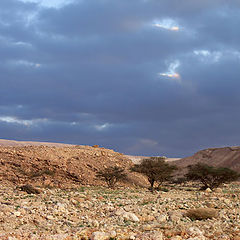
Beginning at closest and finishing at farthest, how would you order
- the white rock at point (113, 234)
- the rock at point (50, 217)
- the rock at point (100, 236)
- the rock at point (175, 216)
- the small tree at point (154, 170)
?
the rock at point (100, 236) < the white rock at point (113, 234) < the rock at point (50, 217) < the rock at point (175, 216) < the small tree at point (154, 170)

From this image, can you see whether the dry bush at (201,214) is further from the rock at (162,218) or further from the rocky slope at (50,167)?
the rocky slope at (50,167)

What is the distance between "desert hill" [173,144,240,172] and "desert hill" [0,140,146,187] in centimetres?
2758

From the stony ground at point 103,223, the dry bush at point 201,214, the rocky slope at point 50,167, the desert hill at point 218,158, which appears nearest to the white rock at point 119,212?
the stony ground at point 103,223

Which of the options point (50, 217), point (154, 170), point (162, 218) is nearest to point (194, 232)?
point (162, 218)

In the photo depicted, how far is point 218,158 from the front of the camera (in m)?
57.0

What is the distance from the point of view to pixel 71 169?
27.0 m

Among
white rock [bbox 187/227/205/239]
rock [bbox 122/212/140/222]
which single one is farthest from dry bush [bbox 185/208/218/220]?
rock [bbox 122/212/140/222]

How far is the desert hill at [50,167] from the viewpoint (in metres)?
24.6

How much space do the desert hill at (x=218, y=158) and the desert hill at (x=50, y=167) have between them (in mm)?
27575

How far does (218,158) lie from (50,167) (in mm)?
38228

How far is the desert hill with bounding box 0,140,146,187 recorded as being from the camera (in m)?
24.6

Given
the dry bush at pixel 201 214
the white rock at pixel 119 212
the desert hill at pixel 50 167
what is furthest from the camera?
the desert hill at pixel 50 167

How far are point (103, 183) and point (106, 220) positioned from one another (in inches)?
652

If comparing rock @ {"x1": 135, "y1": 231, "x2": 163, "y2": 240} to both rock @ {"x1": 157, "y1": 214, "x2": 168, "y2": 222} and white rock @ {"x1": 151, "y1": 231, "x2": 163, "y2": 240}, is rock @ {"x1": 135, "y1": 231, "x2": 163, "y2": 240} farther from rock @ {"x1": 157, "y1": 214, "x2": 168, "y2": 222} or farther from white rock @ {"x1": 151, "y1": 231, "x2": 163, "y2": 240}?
rock @ {"x1": 157, "y1": 214, "x2": 168, "y2": 222}
